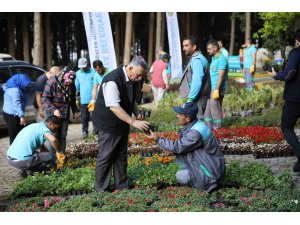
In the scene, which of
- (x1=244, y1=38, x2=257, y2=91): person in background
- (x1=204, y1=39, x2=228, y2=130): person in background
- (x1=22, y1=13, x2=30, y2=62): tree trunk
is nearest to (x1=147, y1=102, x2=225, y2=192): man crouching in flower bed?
(x1=204, y1=39, x2=228, y2=130): person in background

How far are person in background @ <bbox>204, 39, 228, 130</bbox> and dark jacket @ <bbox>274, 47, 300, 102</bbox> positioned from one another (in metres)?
2.82

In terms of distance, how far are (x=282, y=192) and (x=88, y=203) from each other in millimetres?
2387

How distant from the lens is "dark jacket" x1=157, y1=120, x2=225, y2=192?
6.71 m

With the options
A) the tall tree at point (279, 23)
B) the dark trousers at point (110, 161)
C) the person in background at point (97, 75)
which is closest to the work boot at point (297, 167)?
the dark trousers at point (110, 161)

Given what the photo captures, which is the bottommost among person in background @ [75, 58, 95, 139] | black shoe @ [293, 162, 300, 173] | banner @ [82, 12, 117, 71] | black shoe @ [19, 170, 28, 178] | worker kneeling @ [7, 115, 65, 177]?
black shoe @ [19, 170, 28, 178]

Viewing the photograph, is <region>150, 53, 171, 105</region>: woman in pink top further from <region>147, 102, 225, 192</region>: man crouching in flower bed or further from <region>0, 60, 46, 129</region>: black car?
<region>147, 102, 225, 192</region>: man crouching in flower bed

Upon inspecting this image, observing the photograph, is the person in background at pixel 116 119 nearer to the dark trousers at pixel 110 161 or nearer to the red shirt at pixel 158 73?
the dark trousers at pixel 110 161

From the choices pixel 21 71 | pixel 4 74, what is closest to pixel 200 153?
pixel 4 74

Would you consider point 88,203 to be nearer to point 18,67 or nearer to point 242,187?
point 242,187

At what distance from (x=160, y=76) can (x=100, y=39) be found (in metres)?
2.84

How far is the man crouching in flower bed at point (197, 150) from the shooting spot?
672 cm

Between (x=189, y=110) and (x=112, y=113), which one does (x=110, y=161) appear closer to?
(x=112, y=113)

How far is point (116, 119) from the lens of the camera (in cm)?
679

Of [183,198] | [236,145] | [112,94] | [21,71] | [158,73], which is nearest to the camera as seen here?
[183,198]
